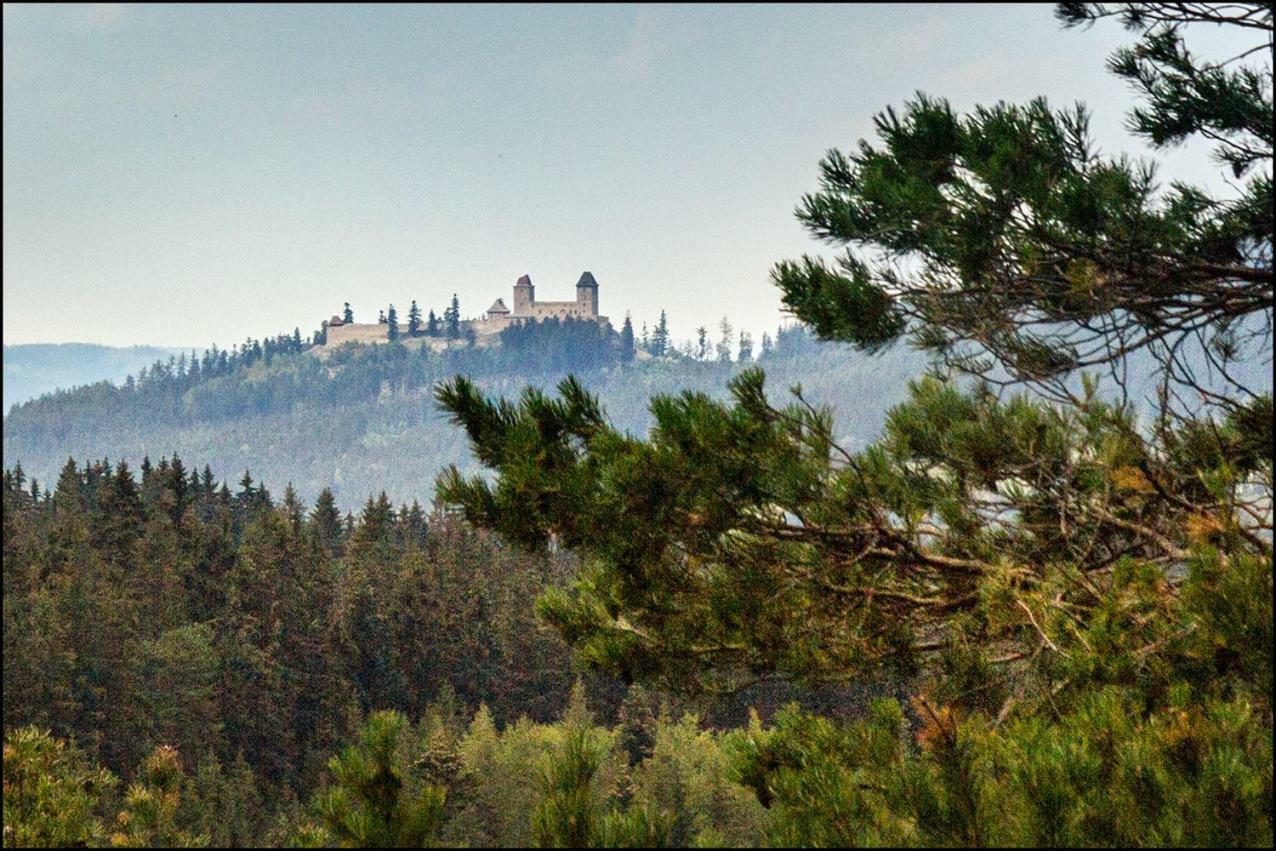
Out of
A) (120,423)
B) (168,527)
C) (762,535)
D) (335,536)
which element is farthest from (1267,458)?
(120,423)

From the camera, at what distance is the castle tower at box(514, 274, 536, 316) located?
145 metres

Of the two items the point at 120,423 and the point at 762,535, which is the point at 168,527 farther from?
the point at 120,423

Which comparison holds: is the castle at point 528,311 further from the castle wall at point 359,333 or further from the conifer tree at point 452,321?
the castle wall at point 359,333

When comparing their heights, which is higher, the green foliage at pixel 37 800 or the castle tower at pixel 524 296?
the castle tower at pixel 524 296

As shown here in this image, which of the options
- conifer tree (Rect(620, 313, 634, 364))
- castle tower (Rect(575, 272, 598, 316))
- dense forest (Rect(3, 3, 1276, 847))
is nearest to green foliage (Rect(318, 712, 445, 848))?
dense forest (Rect(3, 3, 1276, 847))

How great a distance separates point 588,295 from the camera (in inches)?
5935

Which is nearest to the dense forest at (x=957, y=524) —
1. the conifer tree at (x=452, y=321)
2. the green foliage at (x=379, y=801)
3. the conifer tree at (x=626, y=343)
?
the green foliage at (x=379, y=801)

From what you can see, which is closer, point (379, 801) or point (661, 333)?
point (379, 801)

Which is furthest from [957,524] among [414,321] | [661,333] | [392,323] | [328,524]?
[392,323]

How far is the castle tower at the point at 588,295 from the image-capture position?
476 ft

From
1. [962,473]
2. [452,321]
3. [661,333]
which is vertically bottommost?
[962,473]

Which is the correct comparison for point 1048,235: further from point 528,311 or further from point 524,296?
point 528,311

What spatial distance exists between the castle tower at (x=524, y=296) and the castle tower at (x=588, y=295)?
249 inches

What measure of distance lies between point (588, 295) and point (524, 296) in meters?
8.82
